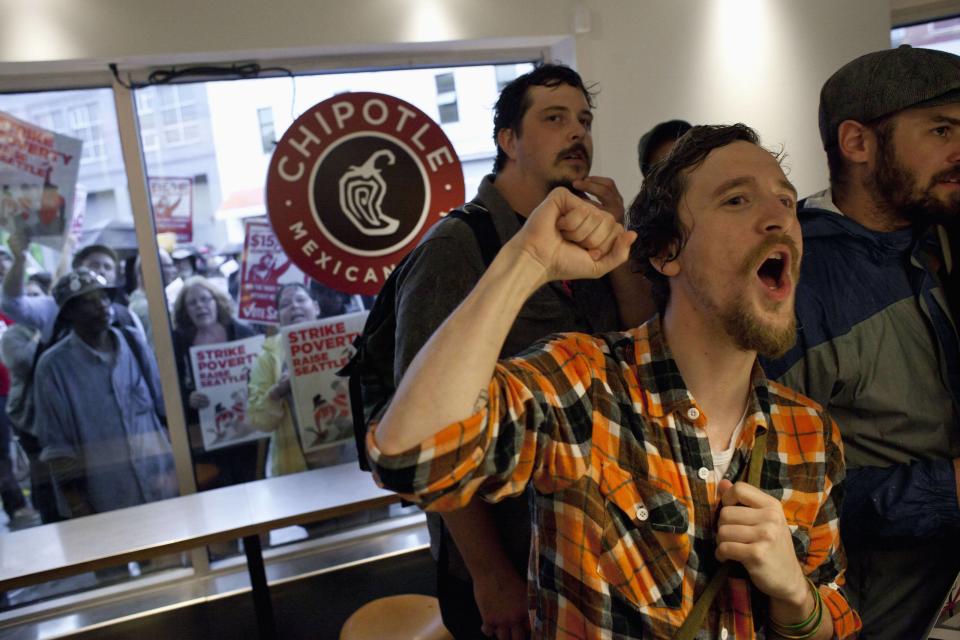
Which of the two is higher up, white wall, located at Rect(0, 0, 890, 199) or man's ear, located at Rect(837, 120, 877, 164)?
white wall, located at Rect(0, 0, 890, 199)

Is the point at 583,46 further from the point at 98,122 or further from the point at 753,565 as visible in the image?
the point at 753,565

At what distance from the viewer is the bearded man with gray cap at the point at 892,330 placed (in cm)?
139

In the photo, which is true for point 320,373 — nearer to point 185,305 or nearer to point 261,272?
point 261,272

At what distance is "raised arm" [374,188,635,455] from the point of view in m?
0.85

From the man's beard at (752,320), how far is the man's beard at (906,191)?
1.53ft

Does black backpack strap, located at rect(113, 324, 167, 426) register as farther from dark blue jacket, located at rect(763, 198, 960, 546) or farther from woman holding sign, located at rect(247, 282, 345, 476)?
dark blue jacket, located at rect(763, 198, 960, 546)

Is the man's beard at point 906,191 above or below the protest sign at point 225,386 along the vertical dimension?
above

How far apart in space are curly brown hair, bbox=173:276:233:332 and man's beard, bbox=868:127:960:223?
9.80 ft

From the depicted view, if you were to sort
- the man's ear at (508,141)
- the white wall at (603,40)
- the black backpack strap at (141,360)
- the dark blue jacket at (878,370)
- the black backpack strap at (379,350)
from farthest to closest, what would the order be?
the black backpack strap at (141,360) → the white wall at (603,40) → the man's ear at (508,141) → the black backpack strap at (379,350) → the dark blue jacket at (878,370)

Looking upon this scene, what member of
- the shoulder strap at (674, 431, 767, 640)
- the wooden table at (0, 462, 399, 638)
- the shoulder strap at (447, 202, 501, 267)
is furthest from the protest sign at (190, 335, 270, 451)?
the shoulder strap at (674, 431, 767, 640)

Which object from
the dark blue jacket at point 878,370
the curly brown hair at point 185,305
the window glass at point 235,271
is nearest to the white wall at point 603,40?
the window glass at point 235,271

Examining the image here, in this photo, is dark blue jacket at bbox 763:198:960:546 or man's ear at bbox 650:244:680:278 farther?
dark blue jacket at bbox 763:198:960:546

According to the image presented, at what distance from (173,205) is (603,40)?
229 centimetres

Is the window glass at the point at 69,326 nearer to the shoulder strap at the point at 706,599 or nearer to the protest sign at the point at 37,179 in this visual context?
the protest sign at the point at 37,179
